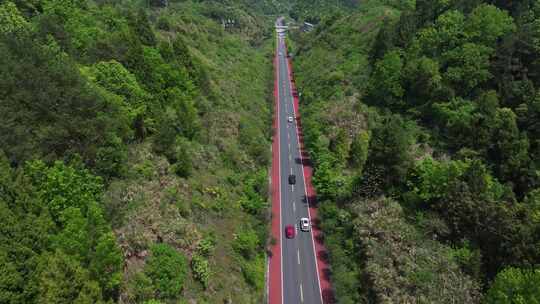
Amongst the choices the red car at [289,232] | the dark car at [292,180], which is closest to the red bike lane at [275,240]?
the red car at [289,232]

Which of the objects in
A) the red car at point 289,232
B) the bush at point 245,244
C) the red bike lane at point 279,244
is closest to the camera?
the red bike lane at point 279,244

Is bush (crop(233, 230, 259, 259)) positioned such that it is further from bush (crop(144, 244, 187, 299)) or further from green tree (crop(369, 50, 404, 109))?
green tree (crop(369, 50, 404, 109))

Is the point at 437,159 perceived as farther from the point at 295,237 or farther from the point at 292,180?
the point at 295,237

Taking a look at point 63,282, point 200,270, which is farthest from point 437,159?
point 63,282

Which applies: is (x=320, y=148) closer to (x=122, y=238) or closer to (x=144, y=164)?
(x=144, y=164)

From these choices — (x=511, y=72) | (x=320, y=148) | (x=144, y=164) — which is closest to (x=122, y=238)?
(x=144, y=164)

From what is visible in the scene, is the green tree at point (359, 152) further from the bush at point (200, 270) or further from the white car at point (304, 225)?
the bush at point (200, 270)

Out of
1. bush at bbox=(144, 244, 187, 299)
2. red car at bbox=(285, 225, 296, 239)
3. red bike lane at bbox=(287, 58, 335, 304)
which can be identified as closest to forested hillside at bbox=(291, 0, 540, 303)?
red bike lane at bbox=(287, 58, 335, 304)
